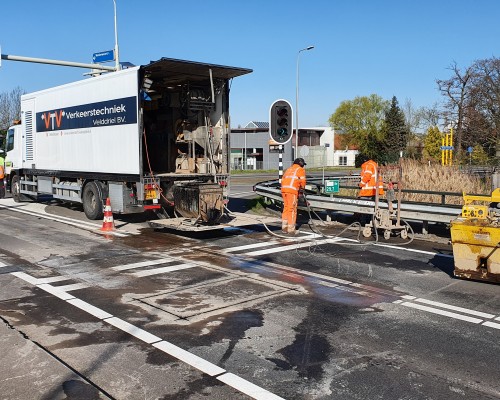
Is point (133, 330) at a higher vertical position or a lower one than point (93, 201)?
lower

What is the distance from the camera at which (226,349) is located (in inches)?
188

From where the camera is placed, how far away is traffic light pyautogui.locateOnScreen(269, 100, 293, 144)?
46.7ft

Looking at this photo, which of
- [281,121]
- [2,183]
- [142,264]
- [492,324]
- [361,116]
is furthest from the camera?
[361,116]

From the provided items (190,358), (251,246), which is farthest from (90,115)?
(190,358)

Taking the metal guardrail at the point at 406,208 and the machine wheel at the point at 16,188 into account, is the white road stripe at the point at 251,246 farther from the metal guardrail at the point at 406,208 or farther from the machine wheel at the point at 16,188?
the machine wheel at the point at 16,188

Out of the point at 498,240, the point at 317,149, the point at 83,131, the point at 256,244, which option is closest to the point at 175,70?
the point at 83,131

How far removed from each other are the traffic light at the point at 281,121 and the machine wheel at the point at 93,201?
196 inches

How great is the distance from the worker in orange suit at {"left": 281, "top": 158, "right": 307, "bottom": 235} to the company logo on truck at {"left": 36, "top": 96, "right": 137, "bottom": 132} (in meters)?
3.77

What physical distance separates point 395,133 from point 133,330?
177 ft

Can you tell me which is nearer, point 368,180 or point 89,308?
point 89,308

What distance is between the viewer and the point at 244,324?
547 cm

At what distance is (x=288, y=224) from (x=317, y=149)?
63698 millimetres

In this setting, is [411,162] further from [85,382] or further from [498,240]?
[85,382]

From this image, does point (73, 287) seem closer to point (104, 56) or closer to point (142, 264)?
point (142, 264)
